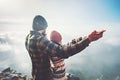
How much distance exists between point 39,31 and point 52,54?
78cm

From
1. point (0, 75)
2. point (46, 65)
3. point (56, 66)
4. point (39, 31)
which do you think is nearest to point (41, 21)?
point (39, 31)

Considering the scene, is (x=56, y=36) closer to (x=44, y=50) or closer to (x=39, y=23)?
(x=39, y=23)

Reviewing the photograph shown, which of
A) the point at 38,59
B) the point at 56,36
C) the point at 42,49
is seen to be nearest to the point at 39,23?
the point at 42,49

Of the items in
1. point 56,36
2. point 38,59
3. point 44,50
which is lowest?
point 38,59

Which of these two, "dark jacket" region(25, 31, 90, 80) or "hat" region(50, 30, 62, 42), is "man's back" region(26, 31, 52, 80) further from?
"hat" region(50, 30, 62, 42)

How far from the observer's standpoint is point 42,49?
595cm

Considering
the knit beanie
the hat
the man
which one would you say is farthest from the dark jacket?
the hat

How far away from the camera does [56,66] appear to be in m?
7.77

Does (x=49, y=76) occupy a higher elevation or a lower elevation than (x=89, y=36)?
lower

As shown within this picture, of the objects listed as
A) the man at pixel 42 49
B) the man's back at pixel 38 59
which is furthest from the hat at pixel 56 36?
the man's back at pixel 38 59

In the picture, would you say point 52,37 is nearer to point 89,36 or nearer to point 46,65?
point 46,65

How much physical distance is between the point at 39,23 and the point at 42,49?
2.22 feet

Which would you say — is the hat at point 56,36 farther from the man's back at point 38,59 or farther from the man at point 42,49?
the man's back at point 38,59

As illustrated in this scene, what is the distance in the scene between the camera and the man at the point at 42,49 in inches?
217
